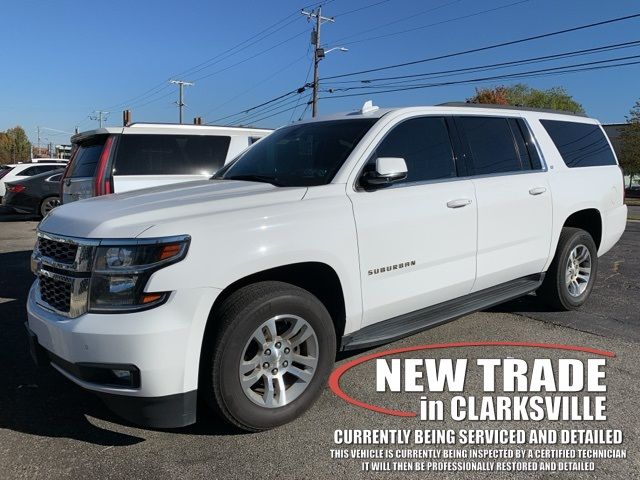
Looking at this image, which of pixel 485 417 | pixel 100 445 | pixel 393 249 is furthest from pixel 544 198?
pixel 100 445

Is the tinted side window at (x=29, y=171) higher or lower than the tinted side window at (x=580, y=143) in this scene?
lower

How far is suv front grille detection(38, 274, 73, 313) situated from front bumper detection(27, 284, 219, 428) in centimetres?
12

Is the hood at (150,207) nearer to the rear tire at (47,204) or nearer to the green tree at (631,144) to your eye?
the rear tire at (47,204)

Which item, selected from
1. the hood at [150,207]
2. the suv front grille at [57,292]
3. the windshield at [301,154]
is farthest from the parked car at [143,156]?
the suv front grille at [57,292]

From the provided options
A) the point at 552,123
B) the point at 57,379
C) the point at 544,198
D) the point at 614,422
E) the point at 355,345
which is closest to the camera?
the point at 614,422

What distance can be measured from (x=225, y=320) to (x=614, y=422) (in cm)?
239

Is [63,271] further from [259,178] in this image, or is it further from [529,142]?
[529,142]

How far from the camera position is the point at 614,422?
3.20m

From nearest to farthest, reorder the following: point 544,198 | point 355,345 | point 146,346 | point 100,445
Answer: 1. point 146,346
2. point 100,445
3. point 355,345
4. point 544,198

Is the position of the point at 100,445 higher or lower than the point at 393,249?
lower

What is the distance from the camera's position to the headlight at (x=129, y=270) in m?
2.64

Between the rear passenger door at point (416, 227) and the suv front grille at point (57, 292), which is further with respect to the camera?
the rear passenger door at point (416, 227)

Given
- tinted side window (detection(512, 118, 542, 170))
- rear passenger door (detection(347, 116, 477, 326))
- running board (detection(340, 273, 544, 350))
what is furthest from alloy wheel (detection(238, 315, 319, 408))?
tinted side window (detection(512, 118, 542, 170))

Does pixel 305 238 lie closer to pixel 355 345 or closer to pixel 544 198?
pixel 355 345
